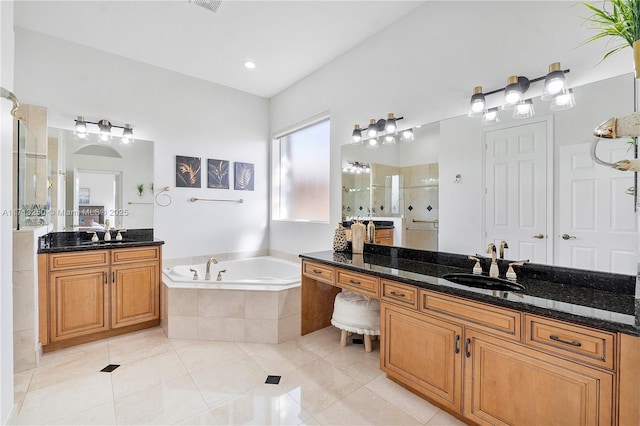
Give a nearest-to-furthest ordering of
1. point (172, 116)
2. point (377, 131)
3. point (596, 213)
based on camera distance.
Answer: point (596, 213) → point (377, 131) → point (172, 116)

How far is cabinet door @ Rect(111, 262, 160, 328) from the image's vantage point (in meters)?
2.77

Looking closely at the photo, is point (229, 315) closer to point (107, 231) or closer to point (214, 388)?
point (214, 388)

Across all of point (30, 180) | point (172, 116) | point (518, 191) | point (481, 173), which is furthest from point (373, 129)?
point (30, 180)

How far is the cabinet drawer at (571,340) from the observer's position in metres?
1.14

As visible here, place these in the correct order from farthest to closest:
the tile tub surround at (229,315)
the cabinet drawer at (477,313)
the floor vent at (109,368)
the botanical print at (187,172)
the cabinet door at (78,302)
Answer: the botanical print at (187,172)
the tile tub surround at (229,315)
the cabinet door at (78,302)
the floor vent at (109,368)
the cabinet drawer at (477,313)

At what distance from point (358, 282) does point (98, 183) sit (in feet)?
9.50

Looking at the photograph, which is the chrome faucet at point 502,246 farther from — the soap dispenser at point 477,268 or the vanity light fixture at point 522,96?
the vanity light fixture at point 522,96

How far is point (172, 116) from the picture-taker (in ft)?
11.6

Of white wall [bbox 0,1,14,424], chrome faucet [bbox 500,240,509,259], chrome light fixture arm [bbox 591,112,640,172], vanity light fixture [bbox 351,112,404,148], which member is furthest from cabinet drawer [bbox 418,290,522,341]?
white wall [bbox 0,1,14,424]

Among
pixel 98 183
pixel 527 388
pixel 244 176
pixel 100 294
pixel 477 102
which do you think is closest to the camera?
pixel 527 388

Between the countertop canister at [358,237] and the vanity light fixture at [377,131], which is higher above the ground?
the vanity light fixture at [377,131]

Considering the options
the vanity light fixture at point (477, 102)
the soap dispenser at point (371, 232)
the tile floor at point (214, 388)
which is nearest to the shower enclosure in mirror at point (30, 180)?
the tile floor at point (214, 388)

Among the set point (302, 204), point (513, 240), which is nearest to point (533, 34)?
point (513, 240)

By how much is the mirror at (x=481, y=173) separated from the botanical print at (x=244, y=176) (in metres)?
1.57
